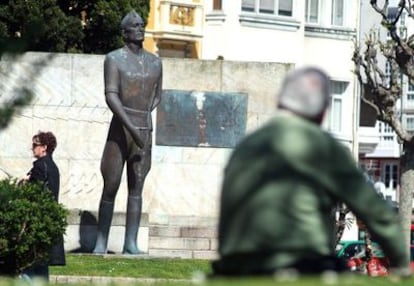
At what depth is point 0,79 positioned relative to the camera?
1379 cm

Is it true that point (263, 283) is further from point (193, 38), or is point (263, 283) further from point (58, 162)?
point (193, 38)

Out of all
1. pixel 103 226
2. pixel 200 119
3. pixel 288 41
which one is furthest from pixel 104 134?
pixel 288 41

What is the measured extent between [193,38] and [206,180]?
2559cm

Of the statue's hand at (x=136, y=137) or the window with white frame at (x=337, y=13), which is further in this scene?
the window with white frame at (x=337, y=13)

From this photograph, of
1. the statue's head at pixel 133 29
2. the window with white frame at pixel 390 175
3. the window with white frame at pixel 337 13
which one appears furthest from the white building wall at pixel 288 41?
the window with white frame at pixel 390 175

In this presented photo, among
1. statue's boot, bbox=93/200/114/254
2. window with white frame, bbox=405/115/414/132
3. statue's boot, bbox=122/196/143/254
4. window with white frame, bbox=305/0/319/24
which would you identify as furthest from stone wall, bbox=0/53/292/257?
window with white frame, bbox=405/115/414/132

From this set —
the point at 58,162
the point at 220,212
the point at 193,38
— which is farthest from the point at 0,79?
the point at 193,38

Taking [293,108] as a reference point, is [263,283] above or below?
below

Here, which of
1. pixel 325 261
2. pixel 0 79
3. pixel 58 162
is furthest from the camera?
pixel 58 162

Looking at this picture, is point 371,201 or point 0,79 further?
point 0,79

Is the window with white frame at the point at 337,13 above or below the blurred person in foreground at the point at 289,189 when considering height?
above

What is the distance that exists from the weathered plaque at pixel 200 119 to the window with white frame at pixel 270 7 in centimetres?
2623

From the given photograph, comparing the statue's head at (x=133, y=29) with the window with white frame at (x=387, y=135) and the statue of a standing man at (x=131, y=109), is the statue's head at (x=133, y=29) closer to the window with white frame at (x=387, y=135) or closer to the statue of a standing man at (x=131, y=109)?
the statue of a standing man at (x=131, y=109)

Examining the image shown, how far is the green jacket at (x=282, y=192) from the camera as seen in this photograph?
854 cm
